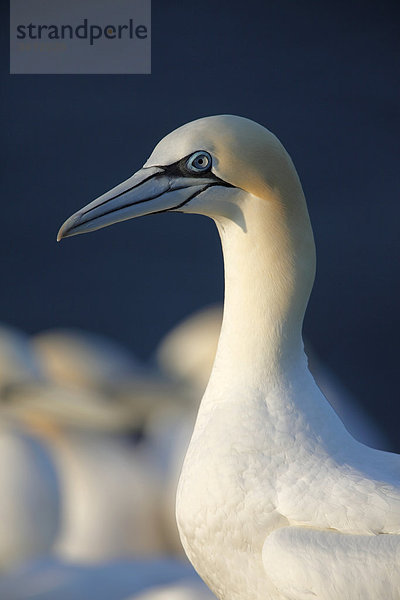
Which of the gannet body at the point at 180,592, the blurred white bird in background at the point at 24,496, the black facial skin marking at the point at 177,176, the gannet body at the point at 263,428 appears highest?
the black facial skin marking at the point at 177,176

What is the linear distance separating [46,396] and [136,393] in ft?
1.26

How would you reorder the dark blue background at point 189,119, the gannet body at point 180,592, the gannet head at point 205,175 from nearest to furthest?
1. the gannet head at point 205,175
2. the gannet body at point 180,592
3. the dark blue background at point 189,119

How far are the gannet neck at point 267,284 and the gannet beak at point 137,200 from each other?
0.11 meters

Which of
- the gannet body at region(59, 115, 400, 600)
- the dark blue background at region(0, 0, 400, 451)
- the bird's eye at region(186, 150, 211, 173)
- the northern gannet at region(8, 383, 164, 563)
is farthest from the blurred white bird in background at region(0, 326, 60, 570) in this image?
the bird's eye at region(186, 150, 211, 173)

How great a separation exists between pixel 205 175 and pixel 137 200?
140 mm

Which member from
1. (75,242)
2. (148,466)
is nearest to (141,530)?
(148,466)

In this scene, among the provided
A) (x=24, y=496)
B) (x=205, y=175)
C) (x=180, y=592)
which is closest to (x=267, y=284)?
(x=205, y=175)

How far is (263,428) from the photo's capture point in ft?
5.20

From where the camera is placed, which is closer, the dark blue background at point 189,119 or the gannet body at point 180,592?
the gannet body at point 180,592

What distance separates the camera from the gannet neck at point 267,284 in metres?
1.62

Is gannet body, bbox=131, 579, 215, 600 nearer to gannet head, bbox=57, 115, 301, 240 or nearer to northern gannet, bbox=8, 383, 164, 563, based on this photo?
northern gannet, bbox=8, 383, 164, 563

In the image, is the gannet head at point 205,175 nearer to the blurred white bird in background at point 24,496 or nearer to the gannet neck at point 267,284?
the gannet neck at point 267,284

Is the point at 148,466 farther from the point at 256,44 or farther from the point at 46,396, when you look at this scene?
the point at 256,44

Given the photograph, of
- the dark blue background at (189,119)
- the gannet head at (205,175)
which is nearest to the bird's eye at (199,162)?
the gannet head at (205,175)
